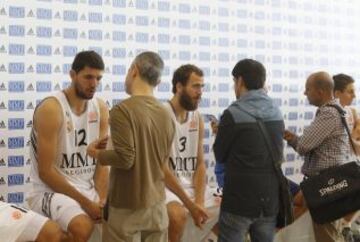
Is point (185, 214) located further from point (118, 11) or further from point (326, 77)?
point (118, 11)

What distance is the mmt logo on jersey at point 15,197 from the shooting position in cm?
329

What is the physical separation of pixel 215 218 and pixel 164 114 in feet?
4.32

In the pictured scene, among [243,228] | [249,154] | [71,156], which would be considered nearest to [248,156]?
[249,154]

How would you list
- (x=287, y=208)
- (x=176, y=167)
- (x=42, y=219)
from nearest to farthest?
(x=42, y=219) → (x=287, y=208) → (x=176, y=167)

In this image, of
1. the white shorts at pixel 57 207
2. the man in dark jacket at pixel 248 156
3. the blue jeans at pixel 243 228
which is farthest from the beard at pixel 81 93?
the blue jeans at pixel 243 228

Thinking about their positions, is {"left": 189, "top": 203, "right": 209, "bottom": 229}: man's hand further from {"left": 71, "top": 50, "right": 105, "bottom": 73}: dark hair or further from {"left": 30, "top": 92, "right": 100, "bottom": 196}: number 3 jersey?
{"left": 71, "top": 50, "right": 105, "bottom": 73}: dark hair

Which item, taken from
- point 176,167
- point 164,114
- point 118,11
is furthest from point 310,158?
point 118,11

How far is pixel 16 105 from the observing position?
3277 mm

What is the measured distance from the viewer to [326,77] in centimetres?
343

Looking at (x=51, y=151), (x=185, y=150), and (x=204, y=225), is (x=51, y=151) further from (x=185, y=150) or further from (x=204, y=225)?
(x=204, y=225)

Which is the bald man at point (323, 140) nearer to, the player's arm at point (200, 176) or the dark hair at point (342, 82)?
the player's arm at point (200, 176)

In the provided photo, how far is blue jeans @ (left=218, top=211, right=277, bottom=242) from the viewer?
9.07ft

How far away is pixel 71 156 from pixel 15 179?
612 millimetres

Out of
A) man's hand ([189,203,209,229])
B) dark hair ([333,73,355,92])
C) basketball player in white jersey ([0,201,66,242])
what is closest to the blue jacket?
man's hand ([189,203,209,229])
